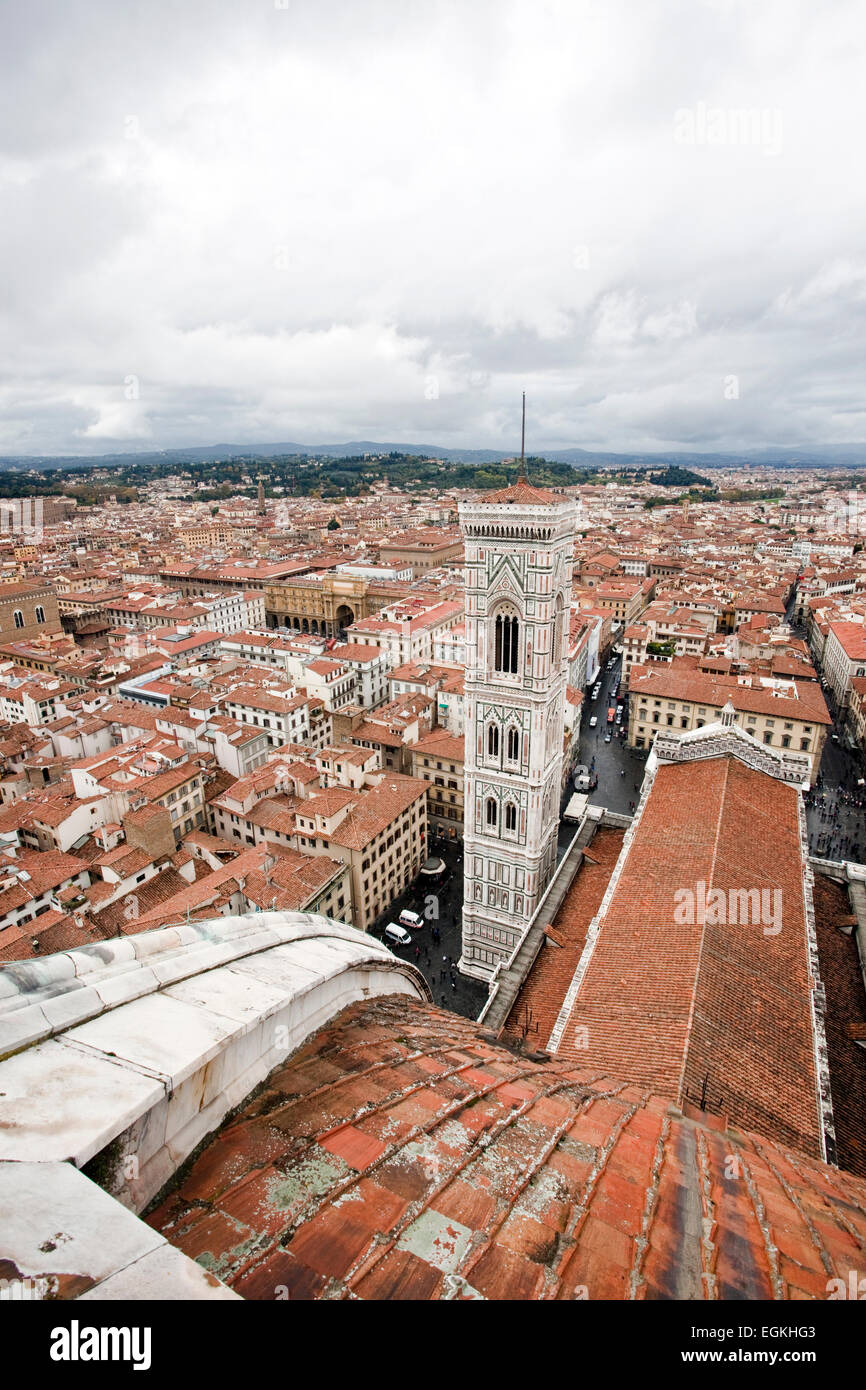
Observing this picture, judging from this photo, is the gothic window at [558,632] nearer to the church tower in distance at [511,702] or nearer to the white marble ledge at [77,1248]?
the church tower in distance at [511,702]

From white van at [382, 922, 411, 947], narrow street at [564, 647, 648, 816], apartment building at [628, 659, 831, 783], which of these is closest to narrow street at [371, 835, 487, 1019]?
white van at [382, 922, 411, 947]

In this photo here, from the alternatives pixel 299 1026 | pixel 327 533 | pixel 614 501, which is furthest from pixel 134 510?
pixel 299 1026

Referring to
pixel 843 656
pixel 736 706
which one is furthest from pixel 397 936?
pixel 843 656

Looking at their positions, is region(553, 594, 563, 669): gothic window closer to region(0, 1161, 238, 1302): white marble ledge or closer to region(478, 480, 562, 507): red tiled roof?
region(478, 480, 562, 507): red tiled roof

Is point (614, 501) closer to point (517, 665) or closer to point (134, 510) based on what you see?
point (134, 510)

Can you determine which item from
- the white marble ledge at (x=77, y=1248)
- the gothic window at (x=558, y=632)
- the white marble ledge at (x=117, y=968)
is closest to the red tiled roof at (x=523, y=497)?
the gothic window at (x=558, y=632)

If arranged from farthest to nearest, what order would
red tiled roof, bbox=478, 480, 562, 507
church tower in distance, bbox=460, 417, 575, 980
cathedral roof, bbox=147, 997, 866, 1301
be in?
church tower in distance, bbox=460, 417, 575, 980, red tiled roof, bbox=478, 480, 562, 507, cathedral roof, bbox=147, 997, 866, 1301
